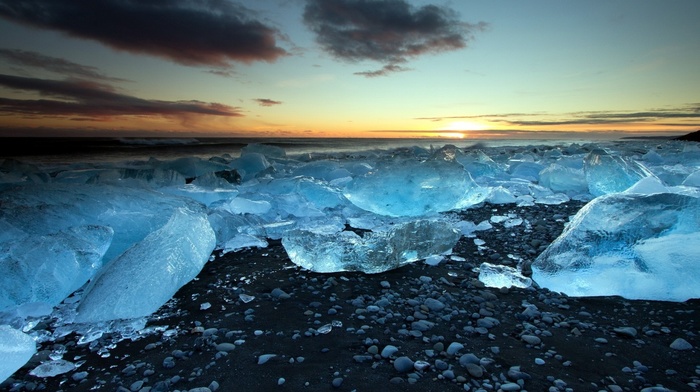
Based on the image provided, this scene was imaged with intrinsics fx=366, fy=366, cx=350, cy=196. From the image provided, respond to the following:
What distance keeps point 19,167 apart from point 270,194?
14.7ft

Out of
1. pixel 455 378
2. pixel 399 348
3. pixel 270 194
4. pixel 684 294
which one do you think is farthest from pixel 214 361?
pixel 270 194

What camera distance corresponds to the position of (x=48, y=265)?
1.99 m

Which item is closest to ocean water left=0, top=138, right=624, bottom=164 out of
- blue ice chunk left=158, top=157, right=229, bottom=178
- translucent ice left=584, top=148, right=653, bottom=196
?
blue ice chunk left=158, top=157, right=229, bottom=178

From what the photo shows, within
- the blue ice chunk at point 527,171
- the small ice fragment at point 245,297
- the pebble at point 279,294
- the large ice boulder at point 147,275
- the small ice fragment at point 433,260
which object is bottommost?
the small ice fragment at point 245,297

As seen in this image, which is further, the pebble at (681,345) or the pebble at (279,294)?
the pebble at (279,294)

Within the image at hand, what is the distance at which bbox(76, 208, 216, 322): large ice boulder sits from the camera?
1.82m

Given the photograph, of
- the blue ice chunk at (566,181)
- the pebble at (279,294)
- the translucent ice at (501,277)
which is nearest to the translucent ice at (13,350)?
the pebble at (279,294)

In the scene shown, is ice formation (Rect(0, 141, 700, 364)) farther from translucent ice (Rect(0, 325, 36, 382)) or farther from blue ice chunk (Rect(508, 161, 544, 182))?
blue ice chunk (Rect(508, 161, 544, 182))

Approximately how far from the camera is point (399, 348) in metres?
1.52

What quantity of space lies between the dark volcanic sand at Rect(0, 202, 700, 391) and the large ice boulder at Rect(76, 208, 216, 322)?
0.11 metres

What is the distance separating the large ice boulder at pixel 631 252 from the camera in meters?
1.98

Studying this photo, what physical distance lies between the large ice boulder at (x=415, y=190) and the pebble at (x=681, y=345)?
2.57 m

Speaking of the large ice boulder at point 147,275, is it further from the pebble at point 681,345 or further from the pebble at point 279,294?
the pebble at point 681,345

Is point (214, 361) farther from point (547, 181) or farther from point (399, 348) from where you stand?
point (547, 181)
